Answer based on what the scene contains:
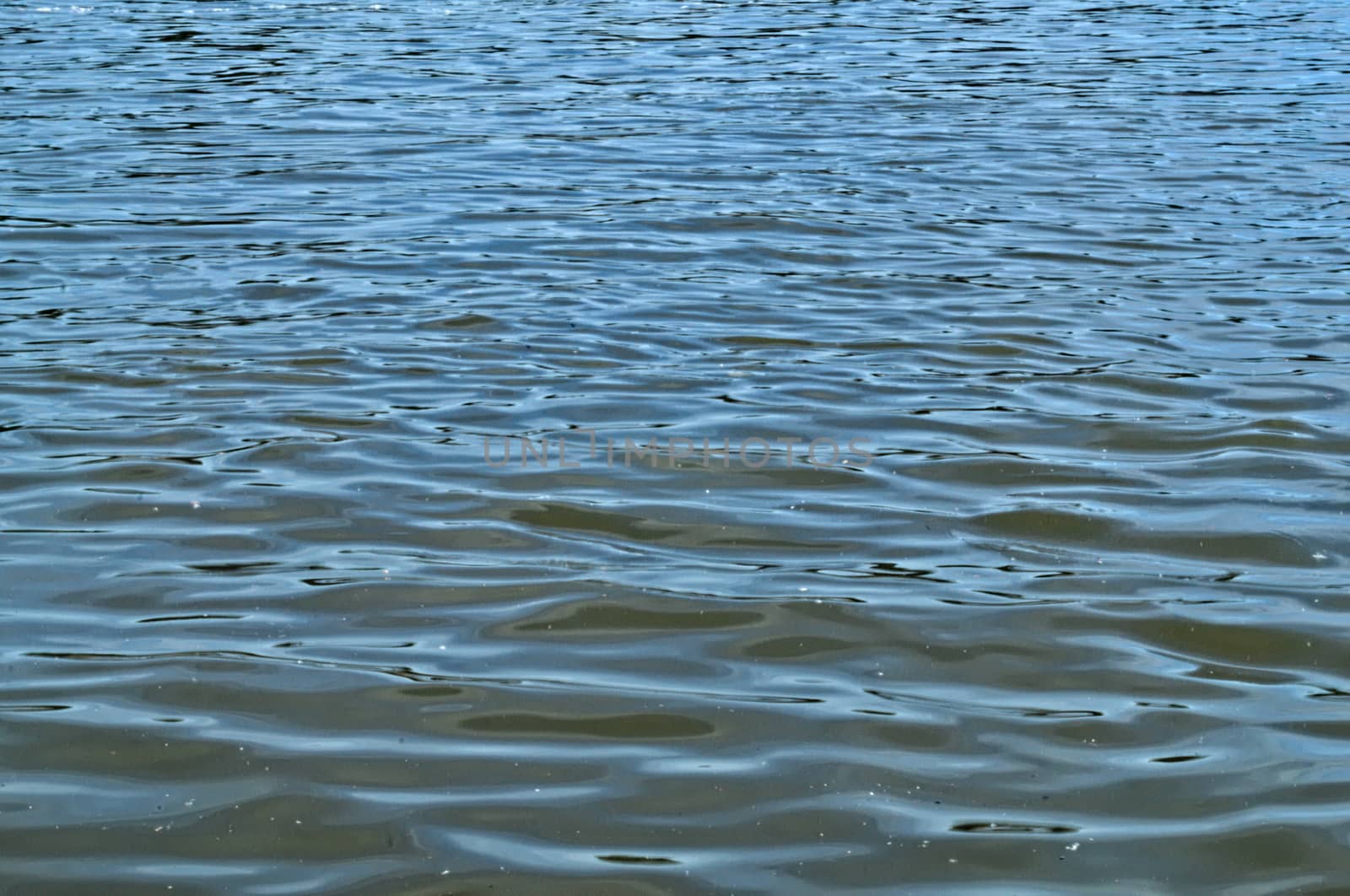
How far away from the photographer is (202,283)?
26.9 ft

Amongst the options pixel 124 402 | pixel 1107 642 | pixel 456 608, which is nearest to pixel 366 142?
pixel 124 402

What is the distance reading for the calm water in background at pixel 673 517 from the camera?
12.0ft

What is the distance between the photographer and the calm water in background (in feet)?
12.0

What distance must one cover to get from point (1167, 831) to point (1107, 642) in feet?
3.16

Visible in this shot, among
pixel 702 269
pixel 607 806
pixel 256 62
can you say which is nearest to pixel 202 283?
pixel 702 269

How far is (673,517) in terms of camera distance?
17.6 feet

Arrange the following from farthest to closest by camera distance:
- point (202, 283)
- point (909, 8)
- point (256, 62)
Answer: point (909, 8) → point (256, 62) → point (202, 283)

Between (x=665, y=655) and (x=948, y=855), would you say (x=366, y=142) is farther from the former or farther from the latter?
(x=948, y=855)

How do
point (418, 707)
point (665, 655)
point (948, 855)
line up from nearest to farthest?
point (948, 855) → point (418, 707) → point (665, 655)

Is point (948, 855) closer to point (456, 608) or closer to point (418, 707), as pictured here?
point (418, 707)

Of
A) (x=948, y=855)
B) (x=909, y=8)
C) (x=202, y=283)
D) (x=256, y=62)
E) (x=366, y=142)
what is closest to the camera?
(x=948, y=855)

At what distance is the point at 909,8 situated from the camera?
1933cm

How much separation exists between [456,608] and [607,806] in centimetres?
116

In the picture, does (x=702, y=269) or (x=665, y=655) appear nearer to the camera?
(x=665, y=655)
